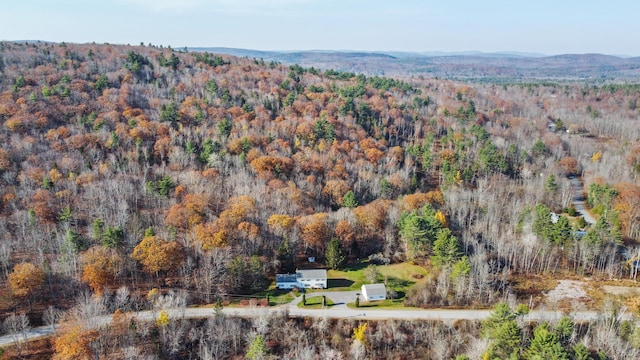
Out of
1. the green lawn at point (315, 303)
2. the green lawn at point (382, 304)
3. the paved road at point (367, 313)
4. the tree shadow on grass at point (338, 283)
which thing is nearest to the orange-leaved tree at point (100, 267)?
the paved road at point (367, 313)

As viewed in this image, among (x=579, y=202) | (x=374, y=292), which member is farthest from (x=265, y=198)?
(x=579, y=202)

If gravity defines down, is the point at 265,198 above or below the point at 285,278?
above

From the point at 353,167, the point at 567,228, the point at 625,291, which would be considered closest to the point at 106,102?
the point at 353,167

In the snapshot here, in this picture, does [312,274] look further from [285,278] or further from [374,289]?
[374,289]

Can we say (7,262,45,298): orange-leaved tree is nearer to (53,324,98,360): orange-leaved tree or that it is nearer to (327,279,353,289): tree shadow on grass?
(53,324,98,360): orange-leaved tree

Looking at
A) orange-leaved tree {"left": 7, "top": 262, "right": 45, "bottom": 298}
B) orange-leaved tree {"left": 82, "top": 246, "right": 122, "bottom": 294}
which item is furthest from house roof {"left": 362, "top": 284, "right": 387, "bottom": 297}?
orange-leaved tree {"left": 7, "top": 262, "right": 45, "bottom": 298}

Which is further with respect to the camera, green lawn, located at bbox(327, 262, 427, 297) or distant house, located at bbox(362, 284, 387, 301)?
green lawn, located at bbox(327, 262, 427, 297)
